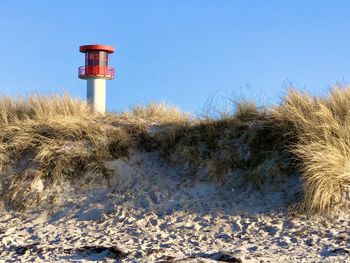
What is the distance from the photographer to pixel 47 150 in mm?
9547

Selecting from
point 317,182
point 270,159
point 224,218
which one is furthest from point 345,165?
point 224,218

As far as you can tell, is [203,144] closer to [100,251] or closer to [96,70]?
[100,251]

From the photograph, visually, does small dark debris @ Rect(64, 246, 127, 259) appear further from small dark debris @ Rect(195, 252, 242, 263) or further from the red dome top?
the red dome top

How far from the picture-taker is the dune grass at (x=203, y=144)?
7953 millimetres

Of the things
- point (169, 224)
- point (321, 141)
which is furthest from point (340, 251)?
point (169, 224)

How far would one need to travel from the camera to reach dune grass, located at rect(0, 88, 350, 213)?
26.1ft

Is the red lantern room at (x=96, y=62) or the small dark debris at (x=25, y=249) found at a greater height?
the red lantern room at (x=96, y=62)

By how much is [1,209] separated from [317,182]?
540cm

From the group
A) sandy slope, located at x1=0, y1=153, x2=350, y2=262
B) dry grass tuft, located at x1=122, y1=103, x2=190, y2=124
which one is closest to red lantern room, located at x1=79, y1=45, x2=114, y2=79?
dry grass tuft, located at x1=122, y1=103, x2=190, y2=124

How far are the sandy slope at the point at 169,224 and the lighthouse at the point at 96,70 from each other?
28.6 feet

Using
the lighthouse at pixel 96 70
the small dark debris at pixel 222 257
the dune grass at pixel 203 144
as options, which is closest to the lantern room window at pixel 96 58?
the lighthouse at pixel 96 70

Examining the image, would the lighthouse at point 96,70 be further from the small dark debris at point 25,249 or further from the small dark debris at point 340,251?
the small dark debris at point 340,251

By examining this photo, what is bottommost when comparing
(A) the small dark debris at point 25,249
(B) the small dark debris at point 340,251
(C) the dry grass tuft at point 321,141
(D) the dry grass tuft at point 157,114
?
(A) the small dark debris at point 25,249

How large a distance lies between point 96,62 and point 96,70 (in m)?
0.34
